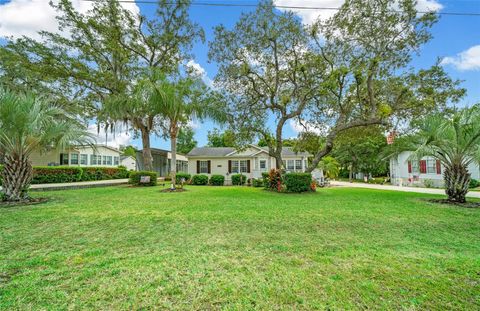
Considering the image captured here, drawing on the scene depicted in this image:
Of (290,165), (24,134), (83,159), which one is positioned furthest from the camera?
(83,159)

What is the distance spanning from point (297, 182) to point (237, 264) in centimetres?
960

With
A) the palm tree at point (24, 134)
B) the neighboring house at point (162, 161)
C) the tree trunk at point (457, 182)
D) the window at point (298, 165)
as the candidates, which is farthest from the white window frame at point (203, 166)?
the tree trunk at point (457, 182)

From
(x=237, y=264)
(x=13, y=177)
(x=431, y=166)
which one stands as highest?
(x=431, y=166)

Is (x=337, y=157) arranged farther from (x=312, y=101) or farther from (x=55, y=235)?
(x=55, y=235)

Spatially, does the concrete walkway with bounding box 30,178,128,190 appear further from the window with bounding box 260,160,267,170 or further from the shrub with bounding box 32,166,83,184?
the window with bounding box 260,160,267,170

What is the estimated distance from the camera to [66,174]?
1664cm

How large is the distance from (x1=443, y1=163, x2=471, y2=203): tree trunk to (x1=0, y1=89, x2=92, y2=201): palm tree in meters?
13.6

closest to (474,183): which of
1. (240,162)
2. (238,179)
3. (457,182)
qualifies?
(457,182)

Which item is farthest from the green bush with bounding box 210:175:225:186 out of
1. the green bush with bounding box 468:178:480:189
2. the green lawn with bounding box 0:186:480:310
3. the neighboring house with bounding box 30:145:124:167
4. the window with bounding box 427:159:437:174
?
the green bush with bounding box 468:178:480:189

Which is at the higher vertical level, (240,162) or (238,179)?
(240,162)

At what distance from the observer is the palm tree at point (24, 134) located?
6.95 m

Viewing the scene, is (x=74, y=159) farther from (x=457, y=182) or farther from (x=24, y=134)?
(x=457, y=182)

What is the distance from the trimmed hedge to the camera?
50.1ft

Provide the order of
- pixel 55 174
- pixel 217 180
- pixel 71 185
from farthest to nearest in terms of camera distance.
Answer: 1. pixel 217 180
2. pixel 55 174
3. pixel 71 185
